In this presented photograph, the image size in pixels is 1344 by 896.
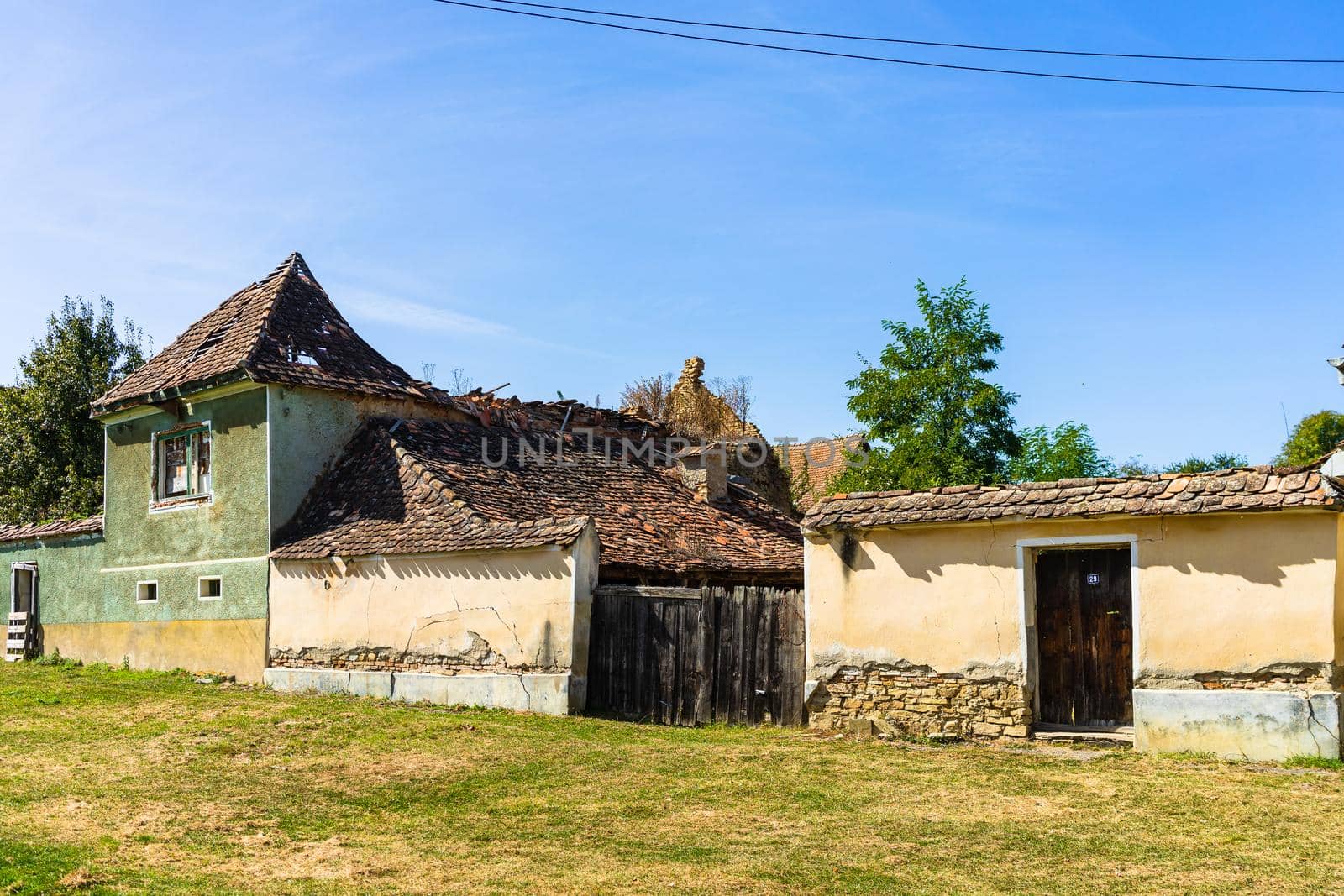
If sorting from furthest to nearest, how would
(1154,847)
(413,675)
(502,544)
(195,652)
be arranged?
1. (195,652)
2. (413,675)
3. (502,544)
4. (1154,847)

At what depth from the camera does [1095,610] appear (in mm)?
12344

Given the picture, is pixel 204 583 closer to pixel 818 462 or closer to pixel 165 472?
pixel 165 472

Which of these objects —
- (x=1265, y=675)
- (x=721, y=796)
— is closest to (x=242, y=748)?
(x=721, y=796)

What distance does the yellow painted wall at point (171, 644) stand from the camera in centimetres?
1841

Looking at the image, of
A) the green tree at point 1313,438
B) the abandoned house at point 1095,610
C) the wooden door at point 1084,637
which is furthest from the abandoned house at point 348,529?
the green tree at point 1313,438

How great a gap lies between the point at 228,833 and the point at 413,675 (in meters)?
7.15

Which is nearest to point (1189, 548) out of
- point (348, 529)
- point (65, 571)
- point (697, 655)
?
point (697, 655)

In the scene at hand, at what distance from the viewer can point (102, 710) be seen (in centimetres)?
1497

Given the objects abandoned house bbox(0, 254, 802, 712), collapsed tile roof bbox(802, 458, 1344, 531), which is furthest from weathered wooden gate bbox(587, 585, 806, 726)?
collapsed tile roof bbox(802, 458, 1344, 531)

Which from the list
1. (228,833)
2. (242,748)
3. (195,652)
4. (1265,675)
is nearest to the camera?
(228,833)

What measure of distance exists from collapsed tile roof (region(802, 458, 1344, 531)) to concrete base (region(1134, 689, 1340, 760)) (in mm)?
1762

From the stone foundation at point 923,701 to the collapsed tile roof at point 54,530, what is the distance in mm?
15323

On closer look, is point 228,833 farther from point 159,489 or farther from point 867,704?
point 159,489

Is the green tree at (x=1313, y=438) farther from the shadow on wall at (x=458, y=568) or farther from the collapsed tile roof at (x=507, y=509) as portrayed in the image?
the shadow on wall at (x=458, y=568)
